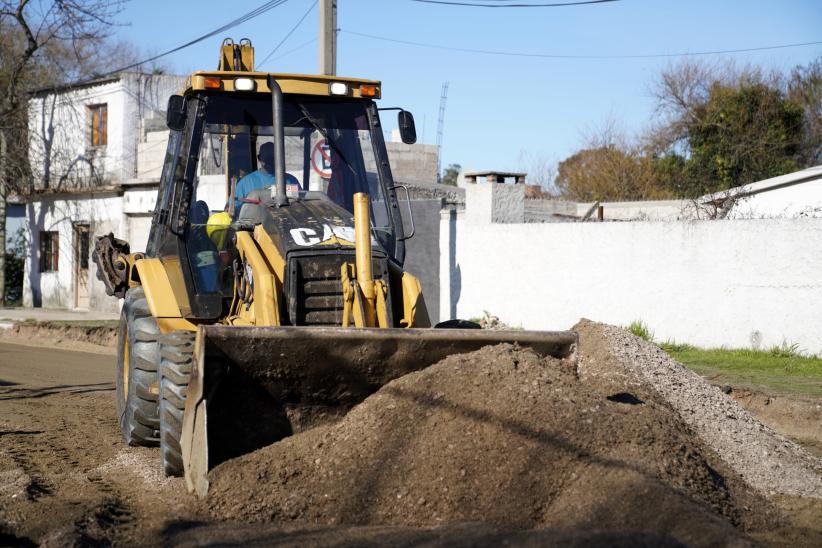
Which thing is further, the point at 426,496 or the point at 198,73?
the point at 198,73

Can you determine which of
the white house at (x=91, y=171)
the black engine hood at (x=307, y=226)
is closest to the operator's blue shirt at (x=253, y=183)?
the black engine hood at (x=307, y=226)

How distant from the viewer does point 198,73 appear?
6.93 m

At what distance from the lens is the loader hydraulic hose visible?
664cm

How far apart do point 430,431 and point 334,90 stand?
2.96 m

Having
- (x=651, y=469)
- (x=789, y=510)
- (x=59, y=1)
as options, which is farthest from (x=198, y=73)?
(x=59, y=1)

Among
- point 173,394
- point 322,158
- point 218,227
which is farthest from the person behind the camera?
point 322,158

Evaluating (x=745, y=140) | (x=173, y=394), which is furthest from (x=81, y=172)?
(x=173, y=394)

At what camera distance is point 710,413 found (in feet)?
24.4

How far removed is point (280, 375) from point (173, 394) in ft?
2.48

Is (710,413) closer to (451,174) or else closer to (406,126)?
(406,126)

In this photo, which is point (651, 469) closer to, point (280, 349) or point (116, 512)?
point (280, 349)

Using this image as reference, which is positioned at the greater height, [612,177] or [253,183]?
[612,177]

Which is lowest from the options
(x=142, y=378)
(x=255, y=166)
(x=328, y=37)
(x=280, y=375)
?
(x=142, y=378)

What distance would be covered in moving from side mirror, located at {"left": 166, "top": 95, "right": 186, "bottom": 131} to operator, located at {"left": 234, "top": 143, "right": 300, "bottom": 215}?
0.61m
